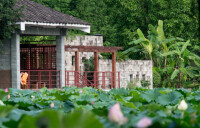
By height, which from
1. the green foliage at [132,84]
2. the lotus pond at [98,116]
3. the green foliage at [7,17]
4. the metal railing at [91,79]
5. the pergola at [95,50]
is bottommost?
the green foliage at [132,84]

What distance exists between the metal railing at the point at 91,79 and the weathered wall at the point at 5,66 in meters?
2.79

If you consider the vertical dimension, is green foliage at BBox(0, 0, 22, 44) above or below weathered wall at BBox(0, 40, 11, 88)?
above

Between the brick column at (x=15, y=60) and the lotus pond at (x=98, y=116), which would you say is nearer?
the lotus pond at (x=98, y=116)

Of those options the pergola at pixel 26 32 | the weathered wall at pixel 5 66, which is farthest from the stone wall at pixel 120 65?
the weathered wall at pixel 5 66

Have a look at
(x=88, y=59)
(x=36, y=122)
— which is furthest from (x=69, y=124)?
(x=88, y=59)

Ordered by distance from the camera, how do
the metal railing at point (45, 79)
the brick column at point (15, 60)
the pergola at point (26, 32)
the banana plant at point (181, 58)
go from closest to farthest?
the pergola at point (26, 32)
the brick column at point (15, 60)
the metal railing at point (45, 79)
the banana plant at point (181, 58)

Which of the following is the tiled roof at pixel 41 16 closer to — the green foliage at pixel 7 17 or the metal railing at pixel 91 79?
the green foliage at pixel 7 17

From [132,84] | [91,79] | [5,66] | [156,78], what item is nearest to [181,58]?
[156,78]

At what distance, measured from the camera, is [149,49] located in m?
27.5

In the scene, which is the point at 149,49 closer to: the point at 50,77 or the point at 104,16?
the point at 50,77

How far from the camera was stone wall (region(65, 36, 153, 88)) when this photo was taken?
2428cm

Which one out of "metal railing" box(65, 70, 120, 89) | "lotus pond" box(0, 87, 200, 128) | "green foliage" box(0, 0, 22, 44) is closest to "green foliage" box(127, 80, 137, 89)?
"metal railing" box(65, 70, 120, 89)

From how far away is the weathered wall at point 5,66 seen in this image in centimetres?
1983

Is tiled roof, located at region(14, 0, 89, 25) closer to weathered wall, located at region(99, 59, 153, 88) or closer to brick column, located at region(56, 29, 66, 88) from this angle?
brick column, located at region(56, 29, 66, 88)
